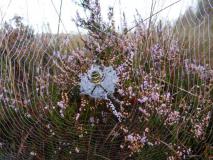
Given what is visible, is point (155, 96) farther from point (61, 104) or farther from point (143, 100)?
point (61, 104)

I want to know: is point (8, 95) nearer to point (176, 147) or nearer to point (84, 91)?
point (84, 91)

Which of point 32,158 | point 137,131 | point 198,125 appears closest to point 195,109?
point 198,125

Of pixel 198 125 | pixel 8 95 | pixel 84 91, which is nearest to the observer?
pixel 198 125

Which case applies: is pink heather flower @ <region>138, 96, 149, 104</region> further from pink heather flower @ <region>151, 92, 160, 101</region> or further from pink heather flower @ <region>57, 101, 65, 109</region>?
pink heather flower @ <region>57, 101, 65, 109</region>

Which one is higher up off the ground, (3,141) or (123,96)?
(123,96)

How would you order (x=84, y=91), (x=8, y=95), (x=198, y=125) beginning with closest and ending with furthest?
(x=198, y=125) → (x=84, y=91) → (x=8, y=95)

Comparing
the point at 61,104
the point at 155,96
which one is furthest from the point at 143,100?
the point at 61,104

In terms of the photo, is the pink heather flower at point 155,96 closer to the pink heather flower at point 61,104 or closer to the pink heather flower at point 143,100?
the pink heather flower at point 143,100

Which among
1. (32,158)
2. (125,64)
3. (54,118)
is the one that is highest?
(125,64)
